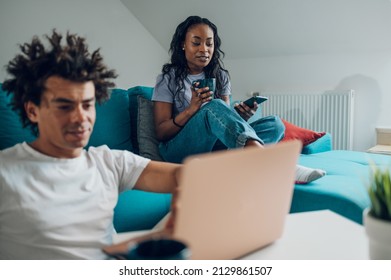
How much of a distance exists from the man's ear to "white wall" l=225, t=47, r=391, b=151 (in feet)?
9.22

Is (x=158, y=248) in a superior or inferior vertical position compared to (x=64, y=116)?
inferior

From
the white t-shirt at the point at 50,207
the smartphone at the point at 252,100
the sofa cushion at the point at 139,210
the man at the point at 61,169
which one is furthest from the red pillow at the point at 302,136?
A: the white t-shirt at the point at 50,207

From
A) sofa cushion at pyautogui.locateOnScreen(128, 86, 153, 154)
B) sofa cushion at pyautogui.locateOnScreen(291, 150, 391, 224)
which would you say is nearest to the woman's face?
sofa cushion at pyautogui.locateOnScreen(128, 86, 153, 154)

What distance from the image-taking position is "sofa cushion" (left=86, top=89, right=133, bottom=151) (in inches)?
64.8

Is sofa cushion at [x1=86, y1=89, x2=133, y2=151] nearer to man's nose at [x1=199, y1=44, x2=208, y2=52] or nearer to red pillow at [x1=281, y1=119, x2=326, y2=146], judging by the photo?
man's nose at [x1=199, y1=44, x2=208, y2=52]

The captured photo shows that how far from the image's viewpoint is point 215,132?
5.14 ft

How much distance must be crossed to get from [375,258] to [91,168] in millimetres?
594

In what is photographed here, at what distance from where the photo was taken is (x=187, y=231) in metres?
0.50

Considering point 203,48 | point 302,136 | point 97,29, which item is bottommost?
point 302,136

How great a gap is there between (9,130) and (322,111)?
8.47ft

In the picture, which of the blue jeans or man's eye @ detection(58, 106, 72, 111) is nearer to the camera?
man's eye @ detection(58, 106, 72, 111)

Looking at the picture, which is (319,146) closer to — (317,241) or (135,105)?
(135,105)

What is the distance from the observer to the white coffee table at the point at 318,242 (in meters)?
0.67

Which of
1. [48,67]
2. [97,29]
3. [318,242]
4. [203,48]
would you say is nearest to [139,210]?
[48,67]
